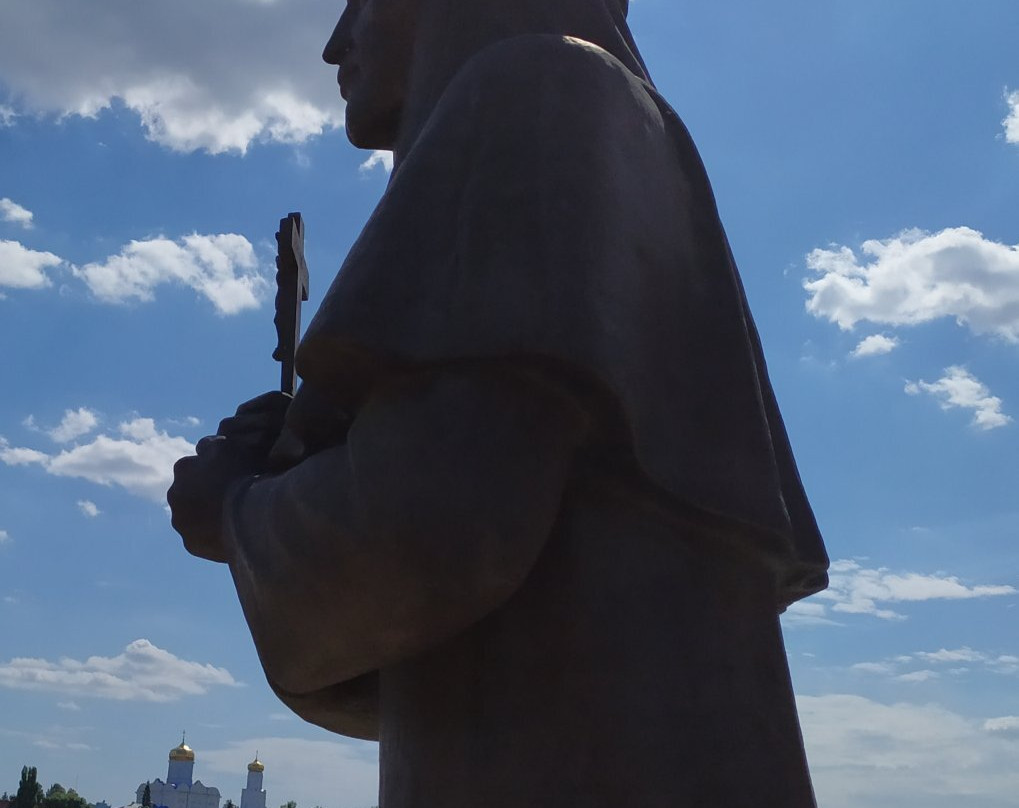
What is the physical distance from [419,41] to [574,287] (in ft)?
3.69

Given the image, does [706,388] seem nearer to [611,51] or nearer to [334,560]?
[334,560]

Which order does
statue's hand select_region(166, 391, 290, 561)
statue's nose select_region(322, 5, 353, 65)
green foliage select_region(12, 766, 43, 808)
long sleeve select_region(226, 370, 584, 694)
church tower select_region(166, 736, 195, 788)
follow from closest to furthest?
long sleeve select_region(226, 370, 584, 694) < statue's hand select_region(166, 391, 290, 561) < statue's nose select_region(322, 5, 353, 65) < green foliage select_region(12, 766, 43, 808) < church tower select_region(166, 736, 195, 788)

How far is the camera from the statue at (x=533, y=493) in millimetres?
1930

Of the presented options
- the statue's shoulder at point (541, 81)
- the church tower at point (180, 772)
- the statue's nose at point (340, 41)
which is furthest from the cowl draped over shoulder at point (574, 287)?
the church tower at point (180, 772)

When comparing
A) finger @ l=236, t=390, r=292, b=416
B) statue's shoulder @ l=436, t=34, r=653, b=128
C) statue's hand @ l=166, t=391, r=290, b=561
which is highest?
statue's shoulder @ l=436, t=34, r=653, b=128

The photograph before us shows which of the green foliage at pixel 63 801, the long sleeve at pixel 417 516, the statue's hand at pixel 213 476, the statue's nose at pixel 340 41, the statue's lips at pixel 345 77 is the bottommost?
the long sleeve at pixel 417 516

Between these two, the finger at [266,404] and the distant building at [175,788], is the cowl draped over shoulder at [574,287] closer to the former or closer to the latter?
the finger at [266,404]

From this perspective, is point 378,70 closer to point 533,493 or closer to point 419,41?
point 419,41

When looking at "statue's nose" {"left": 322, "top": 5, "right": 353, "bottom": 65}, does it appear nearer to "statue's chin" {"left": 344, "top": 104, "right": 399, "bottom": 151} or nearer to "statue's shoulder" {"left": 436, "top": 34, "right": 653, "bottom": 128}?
"statue's chin" {"left": 344, "top": 104, "right": 399, "bottom": 151}

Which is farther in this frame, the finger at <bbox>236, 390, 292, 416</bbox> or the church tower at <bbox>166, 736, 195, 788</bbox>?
the church tower at <bbox>166, 736, 195, 788</bbox>

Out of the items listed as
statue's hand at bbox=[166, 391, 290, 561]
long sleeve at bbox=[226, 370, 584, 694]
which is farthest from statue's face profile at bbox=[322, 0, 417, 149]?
long sleeve at bbox=[226, 370, 584, 694]

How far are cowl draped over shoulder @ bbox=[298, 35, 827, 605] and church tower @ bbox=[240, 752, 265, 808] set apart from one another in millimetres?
121644

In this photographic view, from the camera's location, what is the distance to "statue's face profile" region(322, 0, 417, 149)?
301 centimetres

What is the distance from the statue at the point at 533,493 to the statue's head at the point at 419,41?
34 centimetres
